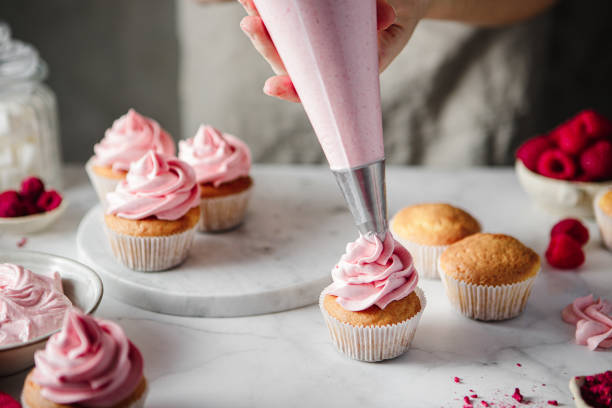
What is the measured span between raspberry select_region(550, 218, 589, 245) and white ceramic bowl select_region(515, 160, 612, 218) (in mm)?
124

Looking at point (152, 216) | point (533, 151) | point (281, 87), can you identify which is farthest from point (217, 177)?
point (533, 151)

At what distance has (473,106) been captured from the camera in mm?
2230

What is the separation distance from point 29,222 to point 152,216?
330 millimetres

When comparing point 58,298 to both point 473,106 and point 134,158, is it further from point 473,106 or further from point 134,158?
point 473,106

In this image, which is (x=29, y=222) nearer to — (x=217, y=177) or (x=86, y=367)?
(x=217, y=177)

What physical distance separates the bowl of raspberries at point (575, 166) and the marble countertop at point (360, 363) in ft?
0.74

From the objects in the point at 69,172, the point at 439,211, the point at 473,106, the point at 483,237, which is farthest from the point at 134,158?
the point at 473,106

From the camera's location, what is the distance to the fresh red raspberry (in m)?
1.48

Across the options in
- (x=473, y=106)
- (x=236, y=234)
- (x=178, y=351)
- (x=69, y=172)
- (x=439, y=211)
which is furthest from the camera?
(x=473, y=106)

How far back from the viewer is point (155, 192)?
129 centimetres

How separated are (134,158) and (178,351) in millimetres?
630

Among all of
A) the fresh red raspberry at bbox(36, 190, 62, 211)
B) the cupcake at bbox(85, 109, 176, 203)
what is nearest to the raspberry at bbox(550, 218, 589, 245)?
the cupcake at bbox(85, 109, 176, 203)

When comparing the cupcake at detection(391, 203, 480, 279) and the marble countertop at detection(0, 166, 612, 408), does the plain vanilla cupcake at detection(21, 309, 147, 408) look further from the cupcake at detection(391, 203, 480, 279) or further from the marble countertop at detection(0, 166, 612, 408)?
the cupcake at detection(391, 203, 480, 279)

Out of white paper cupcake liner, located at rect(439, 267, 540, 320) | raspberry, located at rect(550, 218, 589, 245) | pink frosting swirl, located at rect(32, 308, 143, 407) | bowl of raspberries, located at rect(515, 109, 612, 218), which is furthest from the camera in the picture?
bowl of raspberries, located at rect(515, 109, 612, 218)
